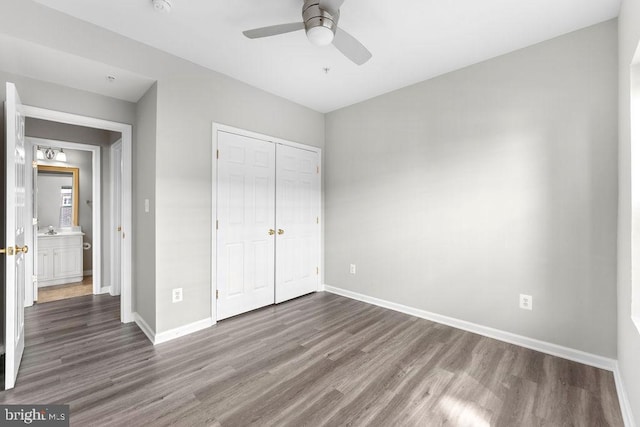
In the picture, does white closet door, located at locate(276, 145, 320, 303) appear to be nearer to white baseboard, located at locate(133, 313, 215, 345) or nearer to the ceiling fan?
white baseboard, located at locate(133, 313, 215, 345)

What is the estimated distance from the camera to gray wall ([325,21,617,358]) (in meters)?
2.09

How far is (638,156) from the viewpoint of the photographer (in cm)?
154

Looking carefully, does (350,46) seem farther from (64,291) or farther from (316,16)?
(64,291)

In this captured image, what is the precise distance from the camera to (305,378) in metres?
1.95

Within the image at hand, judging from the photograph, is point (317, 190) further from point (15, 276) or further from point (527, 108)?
point (15, 276)

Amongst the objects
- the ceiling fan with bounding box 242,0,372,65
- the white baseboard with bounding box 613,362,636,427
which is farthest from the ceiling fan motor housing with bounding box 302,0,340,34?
the white baseboard with bounding box 613,362,636,427

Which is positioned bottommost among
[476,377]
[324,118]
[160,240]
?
[476,377]

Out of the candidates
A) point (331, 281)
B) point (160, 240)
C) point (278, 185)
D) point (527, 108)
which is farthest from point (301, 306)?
point (527, 108)

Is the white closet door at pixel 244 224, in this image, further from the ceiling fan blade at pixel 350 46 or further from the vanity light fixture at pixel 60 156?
the vanity light fixture at pixel 60 156

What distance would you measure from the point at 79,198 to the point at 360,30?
5091mm

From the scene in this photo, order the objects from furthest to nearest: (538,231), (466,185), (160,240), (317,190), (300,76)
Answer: (317,190), (300,76), (466,185), (160,240), (538,231)

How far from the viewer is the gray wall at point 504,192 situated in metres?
2.09

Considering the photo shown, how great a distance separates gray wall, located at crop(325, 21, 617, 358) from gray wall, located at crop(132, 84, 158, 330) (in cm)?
229

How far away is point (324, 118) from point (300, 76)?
3.72 feet
